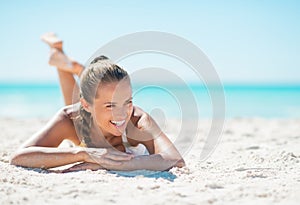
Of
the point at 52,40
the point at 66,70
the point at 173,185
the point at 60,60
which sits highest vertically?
the point at 52,40

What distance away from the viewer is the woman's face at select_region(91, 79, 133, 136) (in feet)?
10.2

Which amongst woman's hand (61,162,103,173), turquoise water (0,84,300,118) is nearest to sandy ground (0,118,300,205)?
woman's hand (61,162,103,173)

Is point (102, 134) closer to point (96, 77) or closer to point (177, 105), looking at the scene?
point (96, 77)

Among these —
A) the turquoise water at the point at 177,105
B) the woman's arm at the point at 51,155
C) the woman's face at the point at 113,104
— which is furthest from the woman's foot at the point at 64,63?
the woman's face at the point at 113,104

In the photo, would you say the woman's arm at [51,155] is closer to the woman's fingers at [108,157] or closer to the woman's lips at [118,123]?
the woman's fingers at [108,157]

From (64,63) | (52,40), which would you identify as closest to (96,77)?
(64,63)

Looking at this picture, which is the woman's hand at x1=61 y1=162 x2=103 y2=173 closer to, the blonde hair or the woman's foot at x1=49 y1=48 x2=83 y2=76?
the blonde hair

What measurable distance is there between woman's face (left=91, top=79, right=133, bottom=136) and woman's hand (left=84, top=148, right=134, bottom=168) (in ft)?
0.85

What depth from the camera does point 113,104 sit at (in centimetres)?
314

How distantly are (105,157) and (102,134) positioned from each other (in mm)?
438

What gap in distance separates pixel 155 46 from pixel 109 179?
2560 millimetres

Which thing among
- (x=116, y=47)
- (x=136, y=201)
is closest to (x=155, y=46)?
(x=116, y=47)

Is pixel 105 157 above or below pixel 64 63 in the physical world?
below

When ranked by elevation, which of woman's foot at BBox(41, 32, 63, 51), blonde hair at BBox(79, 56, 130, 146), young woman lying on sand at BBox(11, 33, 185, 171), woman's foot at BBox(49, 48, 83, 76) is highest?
woman's foot at BBox(41, 32, 63, 51)
